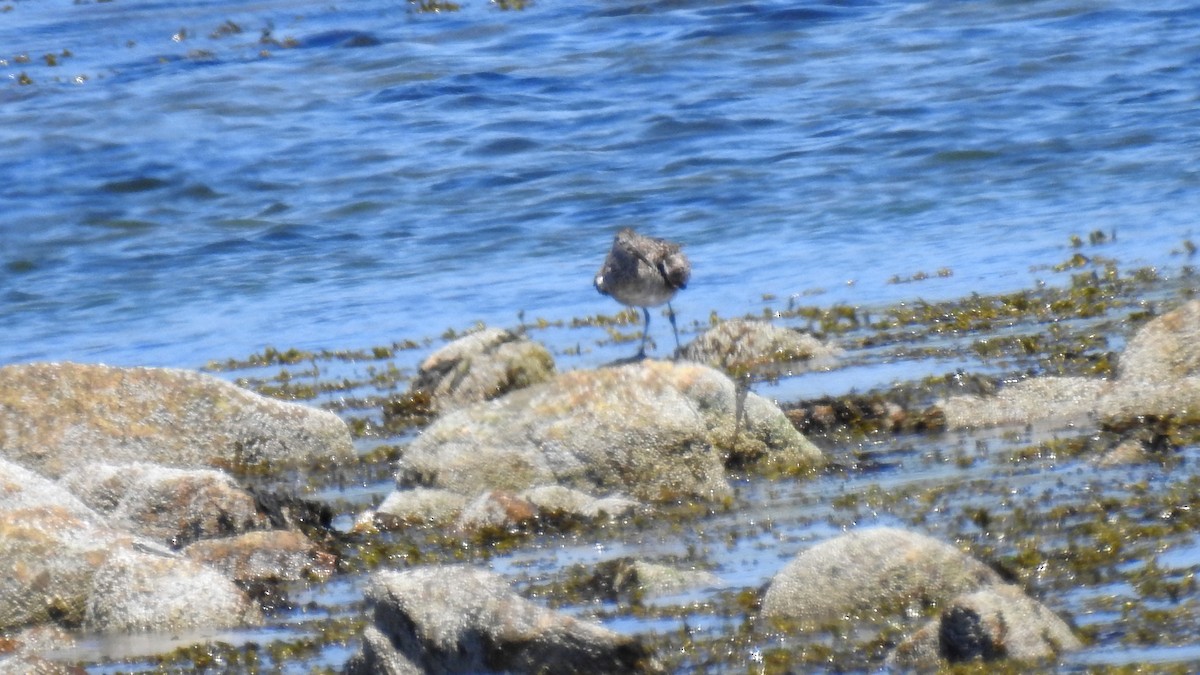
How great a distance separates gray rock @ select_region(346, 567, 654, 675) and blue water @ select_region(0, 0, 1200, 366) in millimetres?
8623

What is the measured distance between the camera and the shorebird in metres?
12.1

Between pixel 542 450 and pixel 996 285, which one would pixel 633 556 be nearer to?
pixel 542 450

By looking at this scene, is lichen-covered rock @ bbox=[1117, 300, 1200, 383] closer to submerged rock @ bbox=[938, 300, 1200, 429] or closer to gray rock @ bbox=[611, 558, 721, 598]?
submerged rock @ bbox=[938, 300, 1200, 429]

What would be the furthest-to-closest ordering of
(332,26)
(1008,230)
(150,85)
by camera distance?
(332,26), (150,85), (1008,230)

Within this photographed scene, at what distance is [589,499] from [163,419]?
3.34 metres

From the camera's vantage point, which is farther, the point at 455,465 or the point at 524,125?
the point at 524,125

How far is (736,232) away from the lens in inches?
762

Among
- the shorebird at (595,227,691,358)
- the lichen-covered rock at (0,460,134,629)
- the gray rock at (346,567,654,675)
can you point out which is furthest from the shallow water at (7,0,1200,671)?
the shorebird at (595,227,691,358)

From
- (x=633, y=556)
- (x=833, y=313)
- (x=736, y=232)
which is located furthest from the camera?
(x=736, y=232)

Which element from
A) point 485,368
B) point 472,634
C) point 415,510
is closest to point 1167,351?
point 415,510

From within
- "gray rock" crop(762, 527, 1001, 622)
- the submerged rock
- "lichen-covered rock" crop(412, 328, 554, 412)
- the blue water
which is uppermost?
"gray rock" crop(762, 527, 1001, 622)

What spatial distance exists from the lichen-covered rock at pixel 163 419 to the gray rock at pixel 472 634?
456 cm

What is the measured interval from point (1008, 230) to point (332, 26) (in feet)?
70.0

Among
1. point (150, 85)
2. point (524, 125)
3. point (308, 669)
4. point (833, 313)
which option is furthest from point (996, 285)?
point (150, 85)
